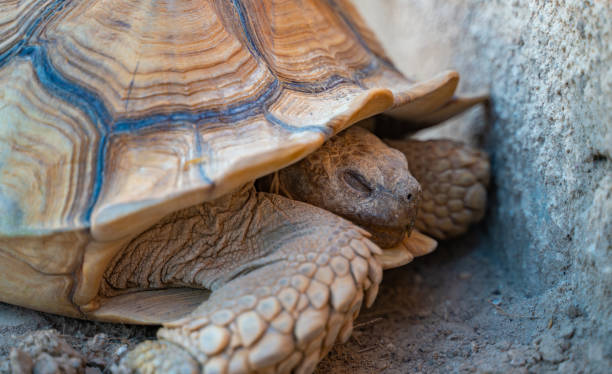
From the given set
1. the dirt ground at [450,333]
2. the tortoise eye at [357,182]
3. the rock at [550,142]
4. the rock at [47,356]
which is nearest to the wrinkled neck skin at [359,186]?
the tortoise eye at [357,182]

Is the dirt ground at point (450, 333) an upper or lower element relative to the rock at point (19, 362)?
lower

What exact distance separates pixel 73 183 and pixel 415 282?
54.3 inches

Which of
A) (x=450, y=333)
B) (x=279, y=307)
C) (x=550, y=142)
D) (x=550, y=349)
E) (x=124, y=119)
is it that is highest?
(x=124, y=119)

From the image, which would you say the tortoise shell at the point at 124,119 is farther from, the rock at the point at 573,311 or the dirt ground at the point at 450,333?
the rock at the point at 573,311

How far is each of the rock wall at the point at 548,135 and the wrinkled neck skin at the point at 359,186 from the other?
45 centimetres

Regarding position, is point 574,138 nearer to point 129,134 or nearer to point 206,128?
point 206,128

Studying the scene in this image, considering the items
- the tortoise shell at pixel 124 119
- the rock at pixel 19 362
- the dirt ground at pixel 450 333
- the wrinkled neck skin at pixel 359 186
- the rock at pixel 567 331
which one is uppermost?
the tortoise shell at pixel 124 119

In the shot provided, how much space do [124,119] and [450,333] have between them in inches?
48.6

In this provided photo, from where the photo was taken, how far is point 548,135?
1.64 metres

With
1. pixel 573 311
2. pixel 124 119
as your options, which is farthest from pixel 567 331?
pixel 124 119

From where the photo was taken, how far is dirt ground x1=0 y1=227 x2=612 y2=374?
1387 millimetres

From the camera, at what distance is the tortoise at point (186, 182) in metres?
1.28

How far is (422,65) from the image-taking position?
133 inches

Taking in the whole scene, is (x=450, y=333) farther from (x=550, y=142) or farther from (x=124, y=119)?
(x=124, y=119)
